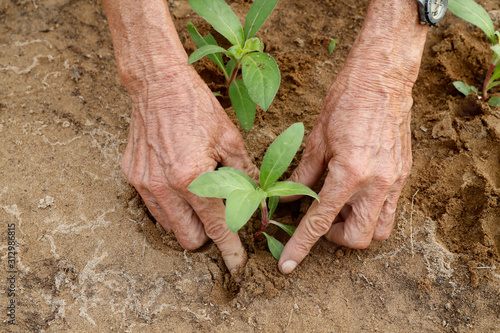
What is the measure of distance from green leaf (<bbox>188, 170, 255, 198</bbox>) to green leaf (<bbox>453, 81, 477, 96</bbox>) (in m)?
1.46

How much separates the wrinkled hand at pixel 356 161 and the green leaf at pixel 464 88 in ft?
1.81

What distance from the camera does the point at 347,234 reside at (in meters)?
1.81

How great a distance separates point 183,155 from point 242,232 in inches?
20.3

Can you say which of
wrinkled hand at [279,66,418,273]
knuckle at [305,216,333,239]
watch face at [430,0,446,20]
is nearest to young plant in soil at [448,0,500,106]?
watch face at [430,0,446,20]

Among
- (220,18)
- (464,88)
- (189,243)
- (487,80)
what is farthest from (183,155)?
(487,80)

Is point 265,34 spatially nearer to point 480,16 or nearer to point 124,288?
point 480,16

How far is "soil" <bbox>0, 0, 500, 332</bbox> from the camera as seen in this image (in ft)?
5.75

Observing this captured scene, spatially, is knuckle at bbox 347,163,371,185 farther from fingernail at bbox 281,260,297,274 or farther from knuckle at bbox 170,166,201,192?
knuckle at bbox 170,166,201,192

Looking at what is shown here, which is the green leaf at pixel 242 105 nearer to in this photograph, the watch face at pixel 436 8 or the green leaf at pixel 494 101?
the watch face at pixel 436 8

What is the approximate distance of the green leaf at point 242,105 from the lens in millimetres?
2053

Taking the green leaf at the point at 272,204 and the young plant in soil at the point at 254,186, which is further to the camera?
the green leaf at the point at 272,204

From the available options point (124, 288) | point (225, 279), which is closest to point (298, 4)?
point (225, 279)

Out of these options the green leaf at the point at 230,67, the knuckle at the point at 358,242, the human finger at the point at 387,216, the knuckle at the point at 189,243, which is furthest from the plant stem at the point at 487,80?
the knuckle at the point at 189,243

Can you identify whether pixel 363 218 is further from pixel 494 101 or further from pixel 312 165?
pixel 494 101
